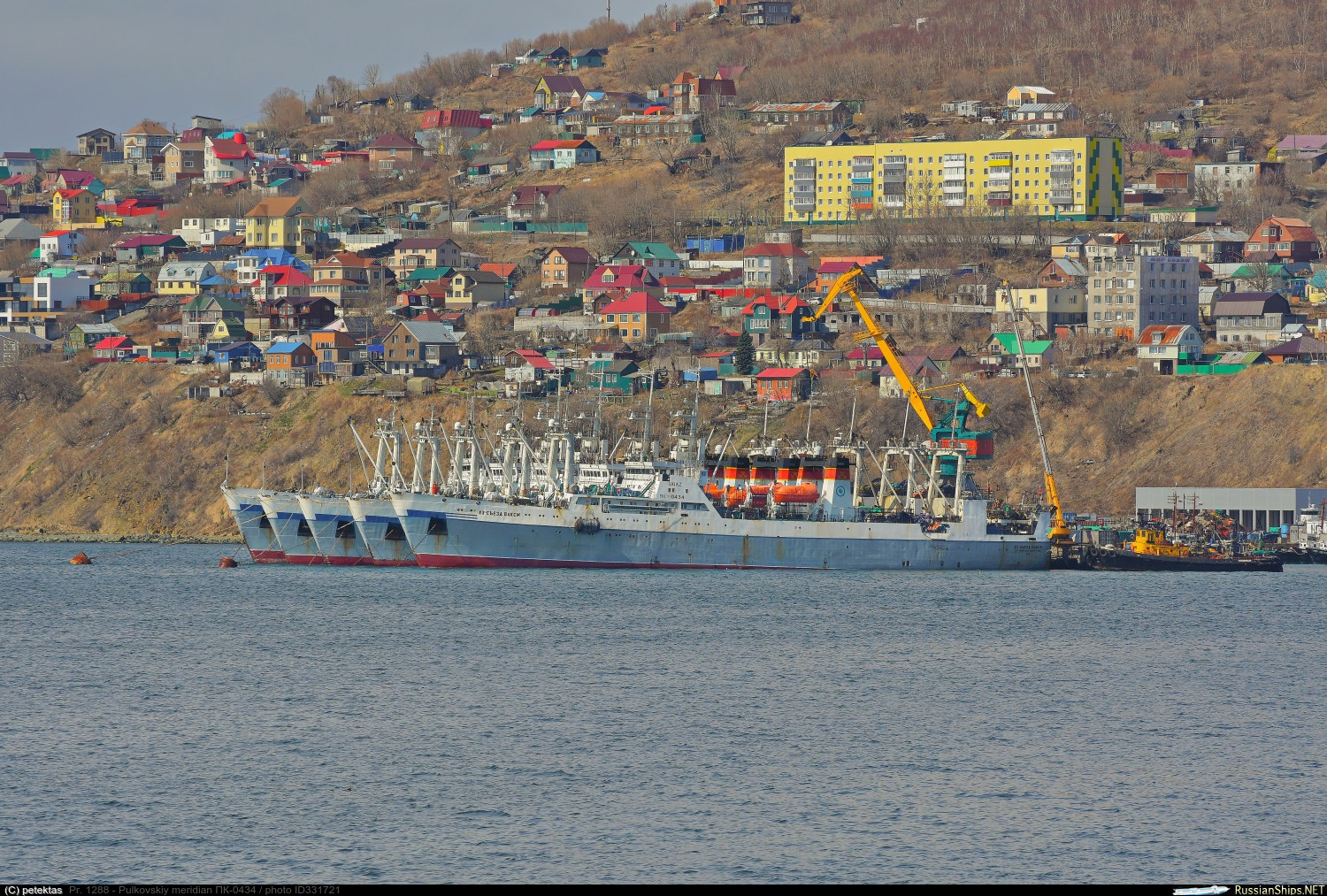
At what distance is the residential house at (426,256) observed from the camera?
503ft

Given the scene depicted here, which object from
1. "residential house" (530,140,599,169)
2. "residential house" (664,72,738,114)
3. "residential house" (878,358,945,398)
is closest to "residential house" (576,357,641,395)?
"residential house" (878,358,945,398)

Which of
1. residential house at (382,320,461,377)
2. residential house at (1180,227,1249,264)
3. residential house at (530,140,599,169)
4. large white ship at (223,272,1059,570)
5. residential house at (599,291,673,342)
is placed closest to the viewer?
large white ship at (223,272,1059,570)

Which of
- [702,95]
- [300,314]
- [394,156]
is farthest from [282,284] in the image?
[702,95]

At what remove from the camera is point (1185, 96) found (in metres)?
176

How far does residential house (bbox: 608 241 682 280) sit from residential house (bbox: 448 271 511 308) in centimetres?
979

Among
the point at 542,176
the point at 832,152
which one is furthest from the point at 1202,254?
the point at 542,176

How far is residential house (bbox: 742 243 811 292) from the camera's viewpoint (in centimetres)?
13838

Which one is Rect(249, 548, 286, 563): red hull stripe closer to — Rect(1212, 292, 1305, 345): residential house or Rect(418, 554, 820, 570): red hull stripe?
Rect(418, 554, 820, 570): red hull stripe

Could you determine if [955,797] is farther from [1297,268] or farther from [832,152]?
[832,152]

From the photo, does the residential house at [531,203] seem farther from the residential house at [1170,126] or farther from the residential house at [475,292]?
the residential house at [1170,126]

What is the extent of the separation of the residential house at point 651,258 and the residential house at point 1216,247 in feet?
129

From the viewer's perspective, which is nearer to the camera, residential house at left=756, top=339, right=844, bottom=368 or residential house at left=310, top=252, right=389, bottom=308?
residential house at left=756, top=339, right=844, bottom=368

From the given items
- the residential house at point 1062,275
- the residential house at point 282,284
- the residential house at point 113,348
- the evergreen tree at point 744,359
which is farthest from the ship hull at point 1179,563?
A: the residential house at point 282,284

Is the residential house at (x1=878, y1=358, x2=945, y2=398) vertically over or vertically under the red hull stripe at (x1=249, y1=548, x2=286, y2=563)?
over
